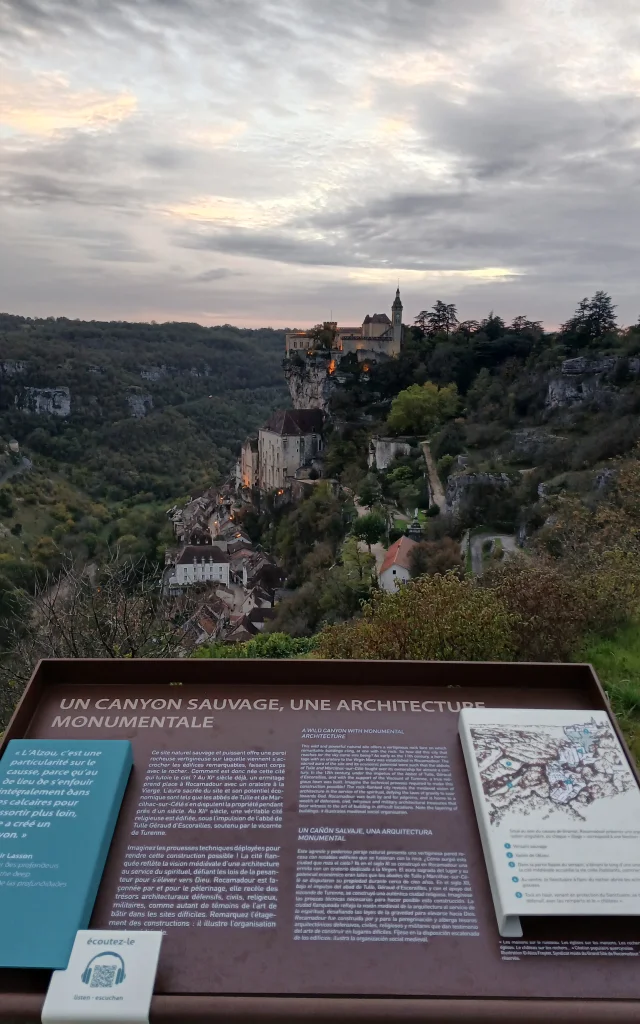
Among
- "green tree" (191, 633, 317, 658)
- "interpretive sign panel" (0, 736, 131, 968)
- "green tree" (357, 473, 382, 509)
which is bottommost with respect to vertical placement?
"green tree" (191, 633, 317, 658)

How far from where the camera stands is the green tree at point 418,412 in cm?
3784

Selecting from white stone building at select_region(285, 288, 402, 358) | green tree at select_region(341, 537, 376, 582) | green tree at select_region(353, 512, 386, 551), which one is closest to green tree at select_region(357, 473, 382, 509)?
green tree at select_region(353, 512, 386, 551)

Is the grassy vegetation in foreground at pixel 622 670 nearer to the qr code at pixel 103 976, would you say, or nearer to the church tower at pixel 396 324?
the qr code at pixel 103 976

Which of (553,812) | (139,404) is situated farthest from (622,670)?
(139,404)

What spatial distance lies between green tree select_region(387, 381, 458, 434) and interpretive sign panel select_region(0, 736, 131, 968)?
36.1 metres

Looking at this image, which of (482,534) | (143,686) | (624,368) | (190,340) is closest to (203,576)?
(482,534)

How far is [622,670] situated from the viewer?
6.48 metres

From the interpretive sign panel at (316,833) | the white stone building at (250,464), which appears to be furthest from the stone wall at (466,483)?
the white stone building at (250,464)

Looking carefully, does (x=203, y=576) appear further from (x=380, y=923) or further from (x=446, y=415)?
(x=380, y=923)

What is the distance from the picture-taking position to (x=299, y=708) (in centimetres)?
302

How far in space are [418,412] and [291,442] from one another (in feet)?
34.0

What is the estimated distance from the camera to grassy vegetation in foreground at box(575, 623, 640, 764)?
5.36 meters

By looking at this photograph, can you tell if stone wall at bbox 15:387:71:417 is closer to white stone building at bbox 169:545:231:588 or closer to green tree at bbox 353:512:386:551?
white stone building at bbox 169:545:231:588

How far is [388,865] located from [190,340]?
11695 cm
